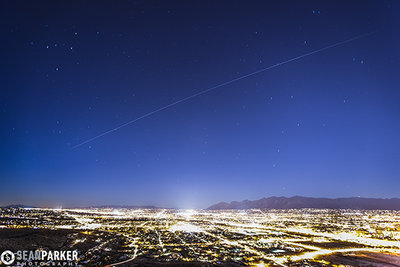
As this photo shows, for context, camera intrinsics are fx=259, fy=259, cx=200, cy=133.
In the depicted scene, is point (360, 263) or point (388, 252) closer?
point (360, 263)

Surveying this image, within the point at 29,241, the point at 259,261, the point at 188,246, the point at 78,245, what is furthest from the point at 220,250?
the point at 29,241

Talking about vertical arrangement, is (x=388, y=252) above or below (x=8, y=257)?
below

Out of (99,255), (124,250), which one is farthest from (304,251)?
(99,255)

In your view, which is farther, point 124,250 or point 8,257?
point 124,250

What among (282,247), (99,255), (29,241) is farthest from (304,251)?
(29,241)

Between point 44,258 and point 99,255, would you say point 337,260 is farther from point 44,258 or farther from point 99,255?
point 44,258

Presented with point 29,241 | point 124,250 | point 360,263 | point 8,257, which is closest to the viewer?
point 8,257

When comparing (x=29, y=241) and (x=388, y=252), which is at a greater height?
(x=29, y=241)

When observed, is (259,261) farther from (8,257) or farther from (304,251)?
(8,257)

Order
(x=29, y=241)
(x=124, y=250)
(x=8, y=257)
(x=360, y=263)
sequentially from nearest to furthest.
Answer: (x=8, y=257) → (x=360, y=263) → (x=124, y=250) → (x=29, y=241)
